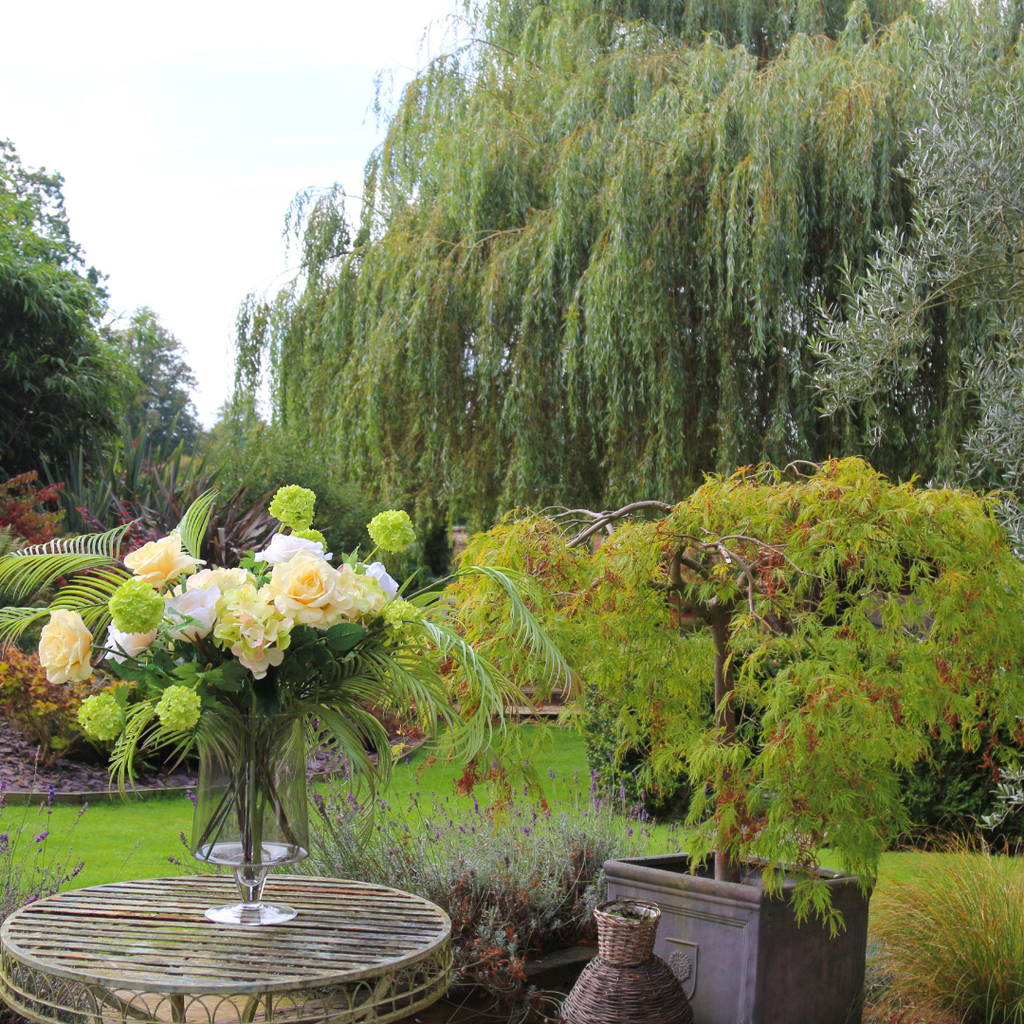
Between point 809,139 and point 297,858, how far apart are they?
7.06m

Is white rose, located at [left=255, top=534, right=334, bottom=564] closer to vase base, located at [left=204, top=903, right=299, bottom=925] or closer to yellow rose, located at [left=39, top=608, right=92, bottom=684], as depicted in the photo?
yellow rose, located at [left=39, top=608, right=92, bottom=684]

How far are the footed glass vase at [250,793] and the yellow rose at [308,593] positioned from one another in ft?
0.84

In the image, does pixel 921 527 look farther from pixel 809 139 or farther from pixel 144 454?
pixel 144 454

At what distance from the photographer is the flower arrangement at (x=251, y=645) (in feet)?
6.69

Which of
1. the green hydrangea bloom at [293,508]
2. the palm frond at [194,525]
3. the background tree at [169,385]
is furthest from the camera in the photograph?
A: the background tree at [169,385]

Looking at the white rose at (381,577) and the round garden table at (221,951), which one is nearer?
the round garden table at (221,951)

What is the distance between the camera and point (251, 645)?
202 cm

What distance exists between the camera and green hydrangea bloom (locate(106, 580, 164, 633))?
6.35 feet

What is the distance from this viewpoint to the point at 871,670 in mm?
3068

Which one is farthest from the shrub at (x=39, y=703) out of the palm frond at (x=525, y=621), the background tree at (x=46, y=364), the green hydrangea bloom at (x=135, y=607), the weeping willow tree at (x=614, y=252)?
the green hydrangea bloom at (x=135, y=607)

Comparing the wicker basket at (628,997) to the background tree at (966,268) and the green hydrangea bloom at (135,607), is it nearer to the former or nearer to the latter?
the green hydrangea bloom at (135,607)

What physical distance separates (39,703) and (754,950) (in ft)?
17.2

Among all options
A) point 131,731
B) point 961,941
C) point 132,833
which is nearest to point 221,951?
point 131,731

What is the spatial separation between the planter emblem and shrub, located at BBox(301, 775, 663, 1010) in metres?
0.53
